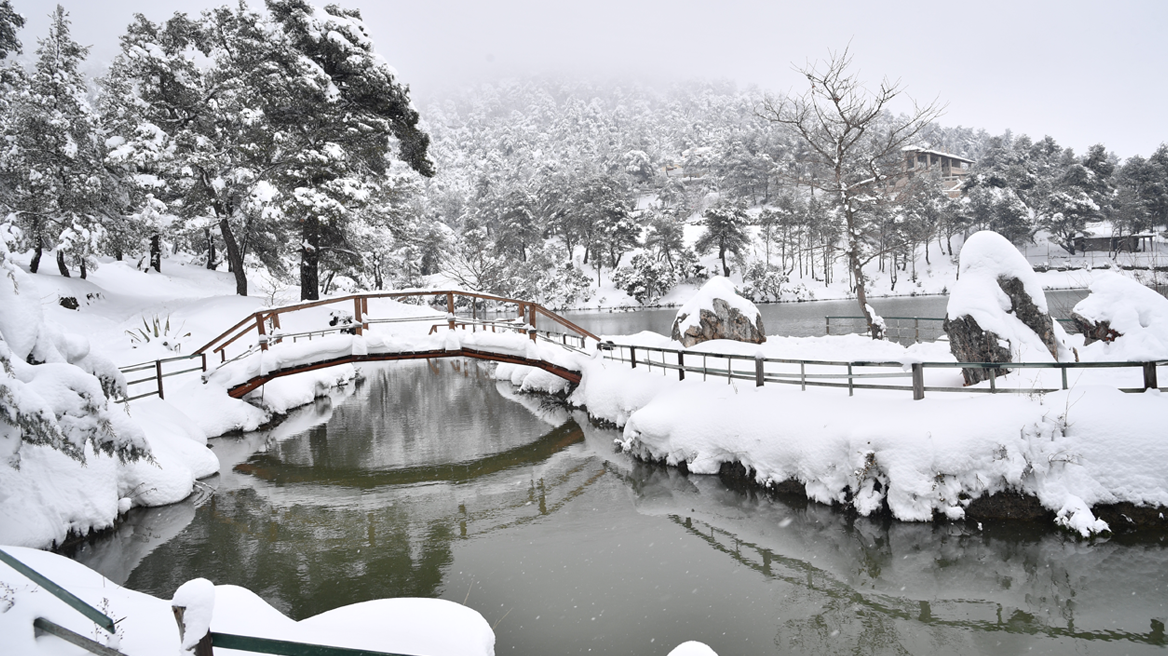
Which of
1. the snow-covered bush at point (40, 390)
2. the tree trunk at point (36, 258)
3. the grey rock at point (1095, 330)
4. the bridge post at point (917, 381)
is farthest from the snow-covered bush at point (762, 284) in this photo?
the snow-covered bush at point (40, 390)

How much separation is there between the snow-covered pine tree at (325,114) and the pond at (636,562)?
1282 centimetres

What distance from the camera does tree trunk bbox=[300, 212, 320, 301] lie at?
23406 mm

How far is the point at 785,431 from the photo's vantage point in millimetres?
9758

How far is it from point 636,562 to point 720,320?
414 inches

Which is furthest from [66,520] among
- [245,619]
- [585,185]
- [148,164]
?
[585,185]

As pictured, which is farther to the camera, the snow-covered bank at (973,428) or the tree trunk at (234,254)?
the tree trunk at (234,254)

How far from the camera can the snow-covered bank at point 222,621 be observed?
3.49 meters

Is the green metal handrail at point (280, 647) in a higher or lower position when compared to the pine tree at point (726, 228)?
lower

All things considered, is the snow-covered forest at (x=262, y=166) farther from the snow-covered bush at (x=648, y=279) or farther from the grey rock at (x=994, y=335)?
the snow-covered bush at (x=648, y=279)

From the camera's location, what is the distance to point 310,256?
23781 millimetres

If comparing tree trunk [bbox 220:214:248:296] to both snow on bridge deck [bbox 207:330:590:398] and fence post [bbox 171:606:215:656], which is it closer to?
snow on bridge deck [bbox 207:330:590:398]

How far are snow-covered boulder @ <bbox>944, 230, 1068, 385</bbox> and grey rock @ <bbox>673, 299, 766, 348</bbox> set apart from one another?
20.5 feet

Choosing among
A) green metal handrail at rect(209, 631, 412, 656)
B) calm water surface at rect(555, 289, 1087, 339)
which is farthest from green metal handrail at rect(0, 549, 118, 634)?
calm water surface at rect(555, 289, 1087, 339)

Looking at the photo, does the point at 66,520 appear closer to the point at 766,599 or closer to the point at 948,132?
the point at 766,599
